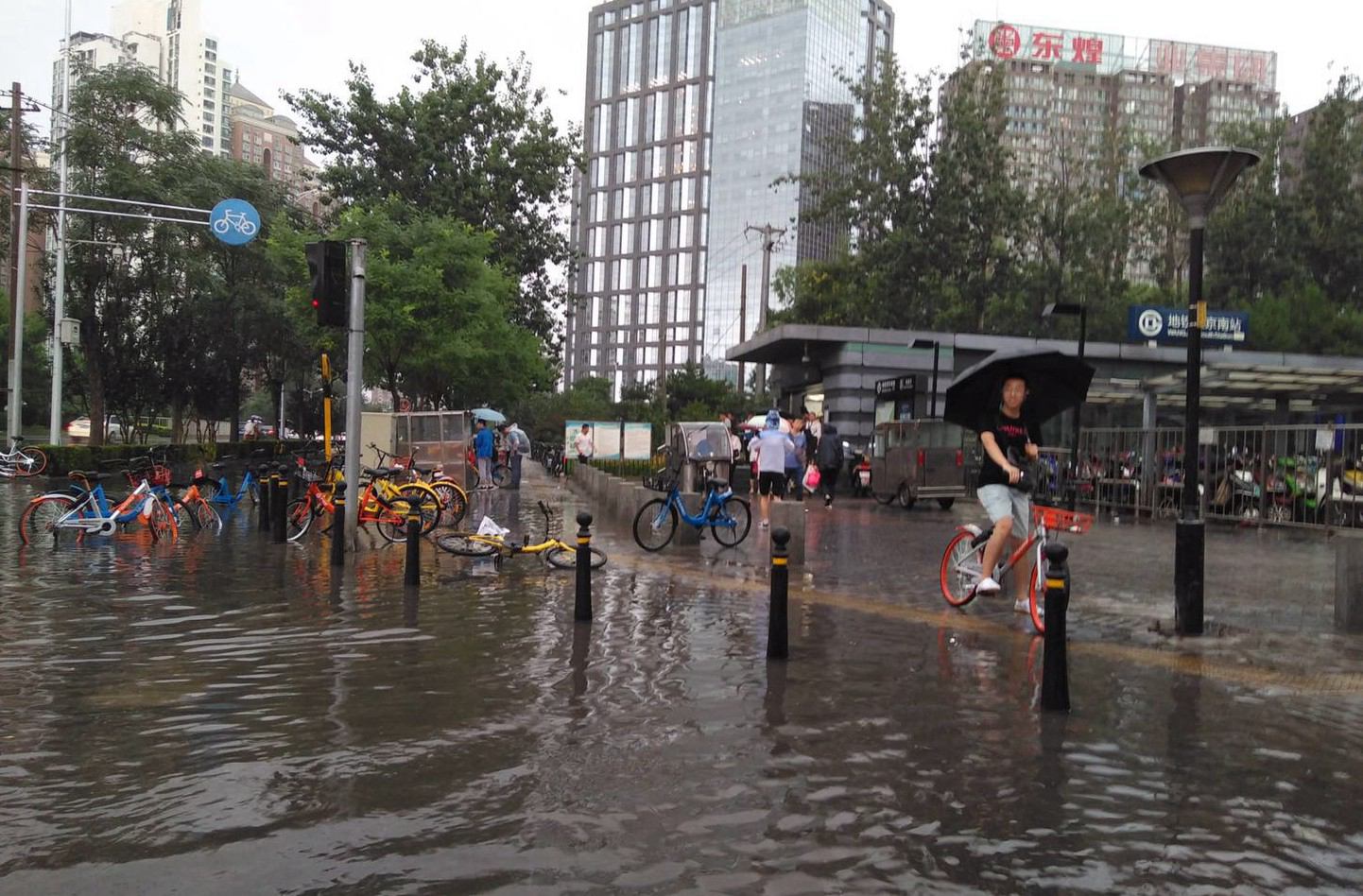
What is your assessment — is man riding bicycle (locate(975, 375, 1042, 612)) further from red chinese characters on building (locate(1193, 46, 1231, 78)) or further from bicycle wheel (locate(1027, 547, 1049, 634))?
red chinese characters on building (locate(1193, 46, 1231, 78))

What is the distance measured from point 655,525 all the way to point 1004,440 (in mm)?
5922

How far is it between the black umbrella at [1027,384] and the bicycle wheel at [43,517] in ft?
34.9

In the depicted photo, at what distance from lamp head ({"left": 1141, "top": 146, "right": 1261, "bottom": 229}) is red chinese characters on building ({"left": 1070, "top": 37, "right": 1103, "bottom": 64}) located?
7468 cm

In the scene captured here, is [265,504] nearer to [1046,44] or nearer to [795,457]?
[795,457]

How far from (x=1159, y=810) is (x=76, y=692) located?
534cm

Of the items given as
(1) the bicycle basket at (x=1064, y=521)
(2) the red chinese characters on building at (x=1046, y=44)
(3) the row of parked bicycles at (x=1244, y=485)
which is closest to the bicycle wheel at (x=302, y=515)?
(1) the bicycle basket at (x=1064, y=521)

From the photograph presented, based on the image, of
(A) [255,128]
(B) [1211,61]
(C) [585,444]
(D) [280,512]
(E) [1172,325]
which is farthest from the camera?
(A) [255,128]

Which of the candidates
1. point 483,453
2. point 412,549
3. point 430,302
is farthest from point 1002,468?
point 430,302

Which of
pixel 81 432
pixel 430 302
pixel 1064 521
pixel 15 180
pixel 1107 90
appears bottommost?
pixel 1064 521

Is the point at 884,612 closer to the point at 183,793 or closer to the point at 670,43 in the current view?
the point at 183,793

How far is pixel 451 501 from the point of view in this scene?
15.8 meters

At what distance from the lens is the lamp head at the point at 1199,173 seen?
306 inches

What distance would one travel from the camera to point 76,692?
19.0 ft

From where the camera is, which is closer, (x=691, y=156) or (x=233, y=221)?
(x=233, y=221)
